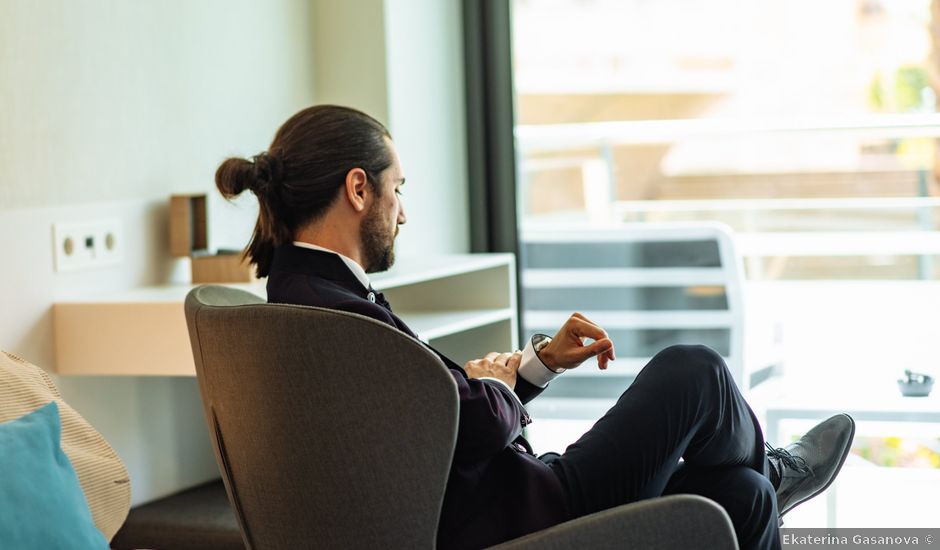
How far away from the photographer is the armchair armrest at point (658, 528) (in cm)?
142

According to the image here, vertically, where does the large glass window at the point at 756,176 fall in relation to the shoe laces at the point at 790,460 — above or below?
above

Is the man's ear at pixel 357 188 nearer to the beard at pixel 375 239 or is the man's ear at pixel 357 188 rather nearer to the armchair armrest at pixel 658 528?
the beard at pixel 375 239

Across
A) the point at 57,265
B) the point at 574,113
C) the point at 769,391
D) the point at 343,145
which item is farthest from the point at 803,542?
the point at 57,265

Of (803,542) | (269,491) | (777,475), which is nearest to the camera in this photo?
(269,491)

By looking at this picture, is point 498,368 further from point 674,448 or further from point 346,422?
point 346,422

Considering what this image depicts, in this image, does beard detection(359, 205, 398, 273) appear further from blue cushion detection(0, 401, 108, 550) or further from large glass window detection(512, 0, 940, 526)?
large glass window detection(512, 0, 940, 526)

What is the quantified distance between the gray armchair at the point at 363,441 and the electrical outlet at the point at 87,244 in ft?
3.47

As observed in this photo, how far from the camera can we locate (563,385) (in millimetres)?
3584

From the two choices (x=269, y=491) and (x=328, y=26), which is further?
(x=328, y=26)

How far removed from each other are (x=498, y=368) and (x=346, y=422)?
0.50m

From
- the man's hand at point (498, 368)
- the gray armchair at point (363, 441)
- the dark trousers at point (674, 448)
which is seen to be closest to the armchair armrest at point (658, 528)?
the gray armchair at point (363, 441)

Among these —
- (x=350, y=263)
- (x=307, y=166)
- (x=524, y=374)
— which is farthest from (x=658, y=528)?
(x=307, y=166)

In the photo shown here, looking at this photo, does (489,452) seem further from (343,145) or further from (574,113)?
(574,113)

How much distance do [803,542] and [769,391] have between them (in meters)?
0.56
